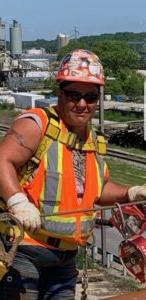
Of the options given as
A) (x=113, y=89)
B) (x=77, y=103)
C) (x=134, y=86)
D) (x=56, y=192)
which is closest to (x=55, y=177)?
(x=56, y=192)

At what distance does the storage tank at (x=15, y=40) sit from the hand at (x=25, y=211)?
116676 millimetres

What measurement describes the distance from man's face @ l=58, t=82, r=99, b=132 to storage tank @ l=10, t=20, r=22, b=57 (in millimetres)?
116338

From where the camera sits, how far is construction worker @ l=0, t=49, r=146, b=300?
3148mm

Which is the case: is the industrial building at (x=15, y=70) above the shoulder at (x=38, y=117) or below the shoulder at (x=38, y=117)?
below

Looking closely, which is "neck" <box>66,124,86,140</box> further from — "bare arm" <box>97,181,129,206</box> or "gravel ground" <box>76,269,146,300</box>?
"gravel ground" <box>76,269,146,300</box>

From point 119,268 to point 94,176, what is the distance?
7933 millimetres

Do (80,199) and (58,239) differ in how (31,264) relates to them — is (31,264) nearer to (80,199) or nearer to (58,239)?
(58,239)

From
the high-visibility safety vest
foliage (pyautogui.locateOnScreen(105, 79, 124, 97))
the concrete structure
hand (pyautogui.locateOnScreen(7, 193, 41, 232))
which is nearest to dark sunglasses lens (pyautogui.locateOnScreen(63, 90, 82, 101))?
the high-visibility safety vest

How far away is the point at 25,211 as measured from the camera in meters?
2.95

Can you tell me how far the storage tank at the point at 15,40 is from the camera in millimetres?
120912

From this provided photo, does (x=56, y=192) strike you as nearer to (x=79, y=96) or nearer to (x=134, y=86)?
(x=79, y=96)

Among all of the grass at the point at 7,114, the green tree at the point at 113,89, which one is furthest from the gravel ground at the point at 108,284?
the green tree at the point at 113,89

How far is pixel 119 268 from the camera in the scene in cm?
1110

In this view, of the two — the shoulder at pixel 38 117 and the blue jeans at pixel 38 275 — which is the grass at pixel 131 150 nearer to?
the blue jeans at pixel 38 275
